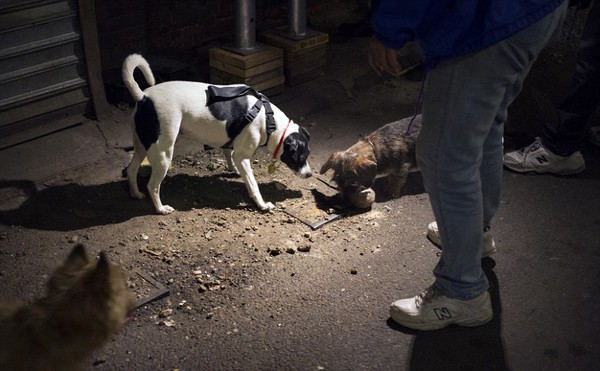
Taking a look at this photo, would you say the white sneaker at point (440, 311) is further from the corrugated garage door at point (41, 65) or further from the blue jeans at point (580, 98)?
the corrugated garage door at point (41, 65)

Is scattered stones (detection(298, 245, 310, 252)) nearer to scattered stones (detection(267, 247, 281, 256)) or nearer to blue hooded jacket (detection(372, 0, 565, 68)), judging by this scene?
scattered stones (detection(267, 247, 281, 256))

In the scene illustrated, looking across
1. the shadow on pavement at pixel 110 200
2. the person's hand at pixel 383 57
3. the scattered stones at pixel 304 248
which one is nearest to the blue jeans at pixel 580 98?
the shadow on pavement at pixel 110 200

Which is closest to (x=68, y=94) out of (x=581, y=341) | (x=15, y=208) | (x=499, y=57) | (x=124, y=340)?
(x=15, y=208)

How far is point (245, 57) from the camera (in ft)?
18.1

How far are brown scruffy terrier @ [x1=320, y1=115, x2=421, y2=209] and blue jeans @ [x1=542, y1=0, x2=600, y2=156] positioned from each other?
97cm

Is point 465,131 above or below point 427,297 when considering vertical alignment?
above

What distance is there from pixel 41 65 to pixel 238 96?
1618 mm

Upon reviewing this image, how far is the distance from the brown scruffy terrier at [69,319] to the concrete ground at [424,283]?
0.88 metres

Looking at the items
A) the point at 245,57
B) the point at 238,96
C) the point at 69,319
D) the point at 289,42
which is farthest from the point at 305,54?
the point at 69,319

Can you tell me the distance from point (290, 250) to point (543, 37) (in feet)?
6.29

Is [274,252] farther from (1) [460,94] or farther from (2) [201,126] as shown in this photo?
(1) [460,94]

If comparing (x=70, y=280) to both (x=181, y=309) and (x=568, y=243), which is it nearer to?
(x=181, y=309)

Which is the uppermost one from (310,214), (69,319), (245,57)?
(69,319)

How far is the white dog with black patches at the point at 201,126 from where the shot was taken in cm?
407
